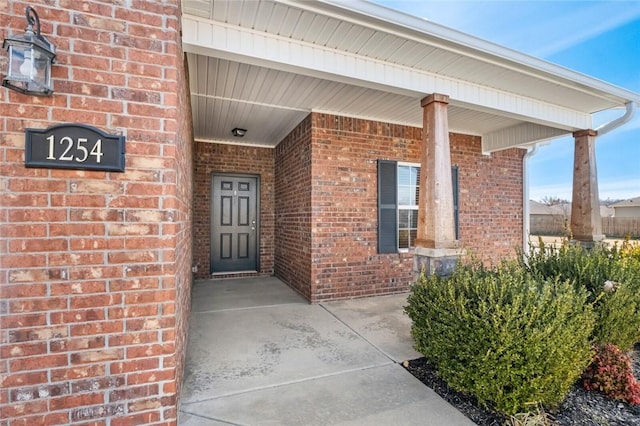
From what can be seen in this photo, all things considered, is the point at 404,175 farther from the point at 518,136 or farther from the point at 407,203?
the point at 518,136

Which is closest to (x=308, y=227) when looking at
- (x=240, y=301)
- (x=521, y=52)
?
(x=240, y=301)

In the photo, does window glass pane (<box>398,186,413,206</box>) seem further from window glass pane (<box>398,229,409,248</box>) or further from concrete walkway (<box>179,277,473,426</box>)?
concrete walkway (<box>179,277,473,426</box>)

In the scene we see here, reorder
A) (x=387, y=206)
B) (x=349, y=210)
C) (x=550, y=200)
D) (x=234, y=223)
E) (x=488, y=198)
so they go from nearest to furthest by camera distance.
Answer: (x=349, y=210), (x=387, y=206), (x=488, y=198), (x=234, y=223), (x=550, y=200)

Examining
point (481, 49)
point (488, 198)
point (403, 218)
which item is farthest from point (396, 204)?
point (481, 49)

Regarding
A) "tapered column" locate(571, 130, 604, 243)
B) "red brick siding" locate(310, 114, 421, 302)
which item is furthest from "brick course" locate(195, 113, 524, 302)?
"tapered column" locate(571, 130, 604, 243)

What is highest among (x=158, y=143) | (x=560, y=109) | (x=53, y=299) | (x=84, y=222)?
(x=560, y=109)

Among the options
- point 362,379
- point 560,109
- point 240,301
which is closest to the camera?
point 362,379

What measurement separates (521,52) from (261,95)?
304cm

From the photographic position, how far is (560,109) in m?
4.42

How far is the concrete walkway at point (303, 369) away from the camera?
6.65 feet

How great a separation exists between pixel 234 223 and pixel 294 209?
69.9 inches

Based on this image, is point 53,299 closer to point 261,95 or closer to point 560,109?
point 261,95

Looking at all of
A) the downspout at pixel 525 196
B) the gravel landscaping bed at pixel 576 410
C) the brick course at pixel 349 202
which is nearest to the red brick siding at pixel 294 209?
the brick course at pixel 349 202

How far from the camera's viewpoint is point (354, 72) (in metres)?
3.09
